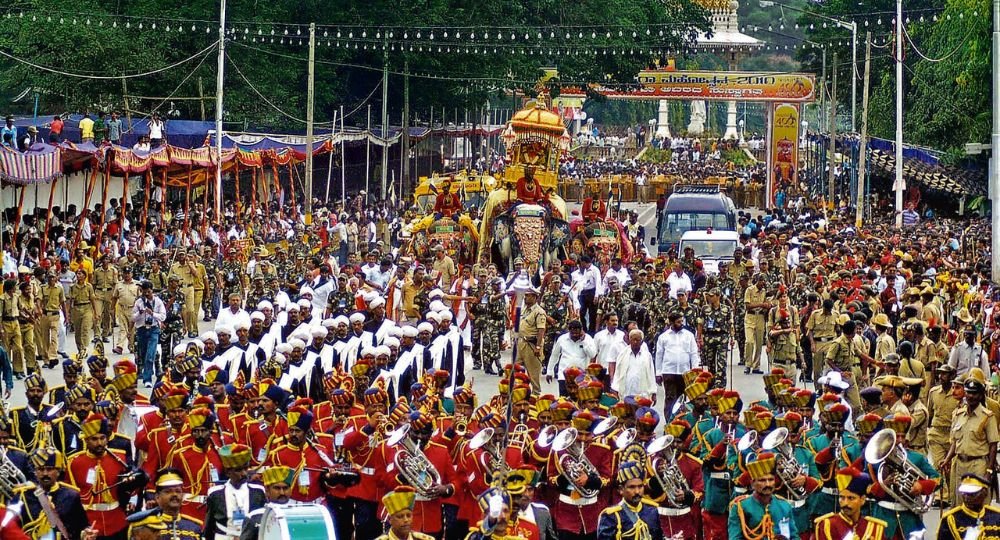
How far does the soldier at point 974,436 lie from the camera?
50.7ft

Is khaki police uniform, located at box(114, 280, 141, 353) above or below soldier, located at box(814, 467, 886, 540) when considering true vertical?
below

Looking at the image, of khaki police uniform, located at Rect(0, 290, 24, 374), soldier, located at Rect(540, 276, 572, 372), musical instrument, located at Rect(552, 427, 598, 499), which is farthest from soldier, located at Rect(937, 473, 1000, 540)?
khaki police uniform, located at Rect(0, 290, 24, 374)

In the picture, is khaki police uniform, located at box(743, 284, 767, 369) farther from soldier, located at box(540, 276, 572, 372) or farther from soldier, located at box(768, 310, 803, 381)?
soldier, located at box(540, 276, 572, 372)

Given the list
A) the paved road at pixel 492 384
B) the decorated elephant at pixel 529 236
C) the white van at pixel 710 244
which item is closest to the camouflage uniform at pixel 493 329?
the paved road at pixel 492 384

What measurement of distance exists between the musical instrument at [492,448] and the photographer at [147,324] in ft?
35.4

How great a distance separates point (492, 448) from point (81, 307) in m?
13.2

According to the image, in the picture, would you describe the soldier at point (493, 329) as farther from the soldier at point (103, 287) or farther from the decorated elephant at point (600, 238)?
the decorated elephant at point (600, 238)

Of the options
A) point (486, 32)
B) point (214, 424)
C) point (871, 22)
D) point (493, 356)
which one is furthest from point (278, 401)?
point (871, 22)

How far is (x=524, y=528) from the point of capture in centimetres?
1191

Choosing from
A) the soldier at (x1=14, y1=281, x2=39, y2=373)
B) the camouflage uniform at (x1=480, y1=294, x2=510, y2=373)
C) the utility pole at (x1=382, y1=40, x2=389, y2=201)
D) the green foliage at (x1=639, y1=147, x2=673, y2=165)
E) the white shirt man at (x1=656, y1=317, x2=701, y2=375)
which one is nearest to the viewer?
the white shirt man at (x1=656, y1=317, x2=701, y2=375)

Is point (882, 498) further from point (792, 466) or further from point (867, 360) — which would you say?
point (867, 360)

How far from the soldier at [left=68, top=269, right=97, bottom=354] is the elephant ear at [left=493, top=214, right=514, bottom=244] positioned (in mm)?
8267

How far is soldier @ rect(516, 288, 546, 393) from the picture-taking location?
23.2 meters

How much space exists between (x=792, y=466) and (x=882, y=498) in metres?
1.04
